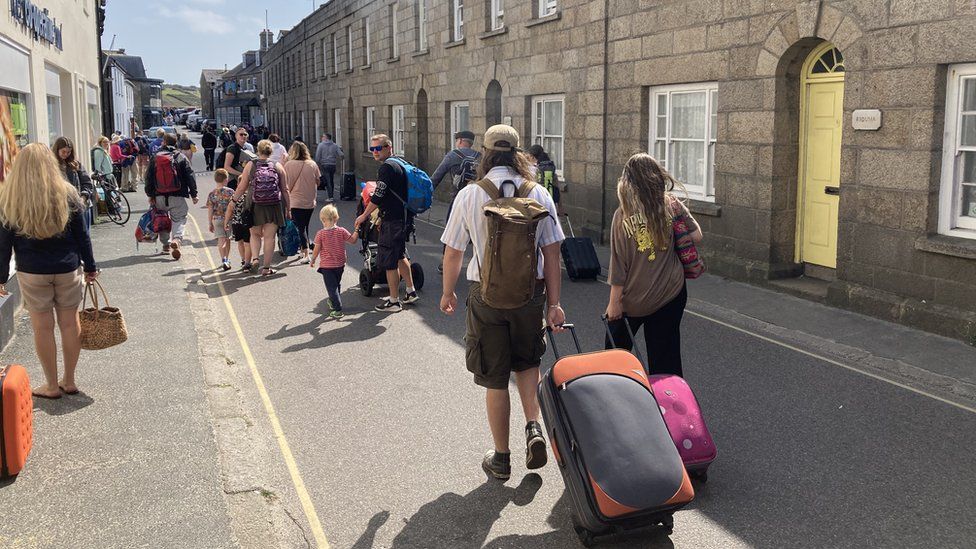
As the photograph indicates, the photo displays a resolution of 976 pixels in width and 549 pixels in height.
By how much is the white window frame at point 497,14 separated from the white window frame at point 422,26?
470 cm

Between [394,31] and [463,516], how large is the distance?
24.8m

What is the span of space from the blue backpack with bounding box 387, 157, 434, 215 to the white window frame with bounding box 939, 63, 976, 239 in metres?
5.29

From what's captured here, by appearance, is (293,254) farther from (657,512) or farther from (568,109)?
(657,512)

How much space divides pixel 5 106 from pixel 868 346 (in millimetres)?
10419

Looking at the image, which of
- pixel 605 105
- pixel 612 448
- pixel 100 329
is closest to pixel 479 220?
pixel 612 448

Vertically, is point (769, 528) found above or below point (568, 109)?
below

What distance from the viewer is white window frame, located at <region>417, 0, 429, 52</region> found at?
24359 millimetres

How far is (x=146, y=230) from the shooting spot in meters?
13.8

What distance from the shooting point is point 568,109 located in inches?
631

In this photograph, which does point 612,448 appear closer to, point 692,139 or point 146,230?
point 692,139

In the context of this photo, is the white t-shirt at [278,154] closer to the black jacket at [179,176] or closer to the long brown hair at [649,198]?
the black jacket at [179,176]

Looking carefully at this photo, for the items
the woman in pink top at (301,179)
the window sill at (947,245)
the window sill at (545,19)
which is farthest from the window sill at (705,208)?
the woman in pink top at (301,179)

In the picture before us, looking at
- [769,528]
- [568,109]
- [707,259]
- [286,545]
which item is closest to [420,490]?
[286,545]

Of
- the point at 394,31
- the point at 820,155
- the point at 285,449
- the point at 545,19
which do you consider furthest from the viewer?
the point at 394,31
